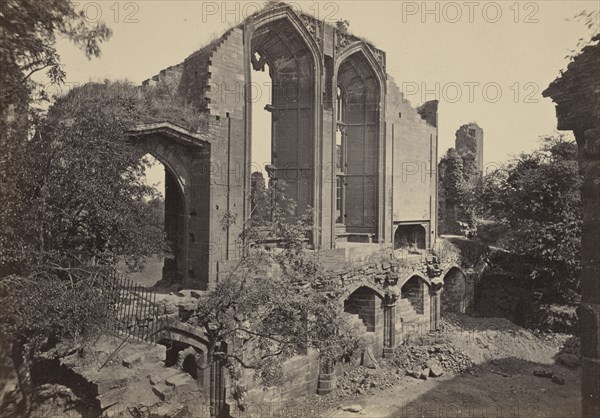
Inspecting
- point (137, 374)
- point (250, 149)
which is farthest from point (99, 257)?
point (250, 149)

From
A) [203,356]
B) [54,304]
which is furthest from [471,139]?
[54,304]

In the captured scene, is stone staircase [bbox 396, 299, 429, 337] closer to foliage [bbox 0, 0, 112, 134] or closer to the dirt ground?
the dirt ground

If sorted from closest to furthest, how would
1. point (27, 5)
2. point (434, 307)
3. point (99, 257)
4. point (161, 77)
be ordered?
point (27, 5) → point (99, 257) → point (161, 77) → point (434, 307)

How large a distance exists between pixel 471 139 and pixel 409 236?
15.0 metres

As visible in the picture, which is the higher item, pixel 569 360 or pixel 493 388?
pixel 569 360

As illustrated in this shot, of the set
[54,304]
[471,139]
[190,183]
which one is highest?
[471,139]

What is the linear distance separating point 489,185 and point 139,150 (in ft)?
58.3

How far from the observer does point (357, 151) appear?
72.5 ft

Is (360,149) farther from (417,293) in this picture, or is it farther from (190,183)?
(190,183)

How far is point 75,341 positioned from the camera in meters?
8.53

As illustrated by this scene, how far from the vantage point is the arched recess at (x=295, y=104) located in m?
18.0

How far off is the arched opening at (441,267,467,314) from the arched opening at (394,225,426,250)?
2098 millimetres

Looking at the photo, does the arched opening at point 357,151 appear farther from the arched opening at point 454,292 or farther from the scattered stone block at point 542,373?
the scattered stone block at point 542,373

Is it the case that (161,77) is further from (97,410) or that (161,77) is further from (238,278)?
(97,410)
